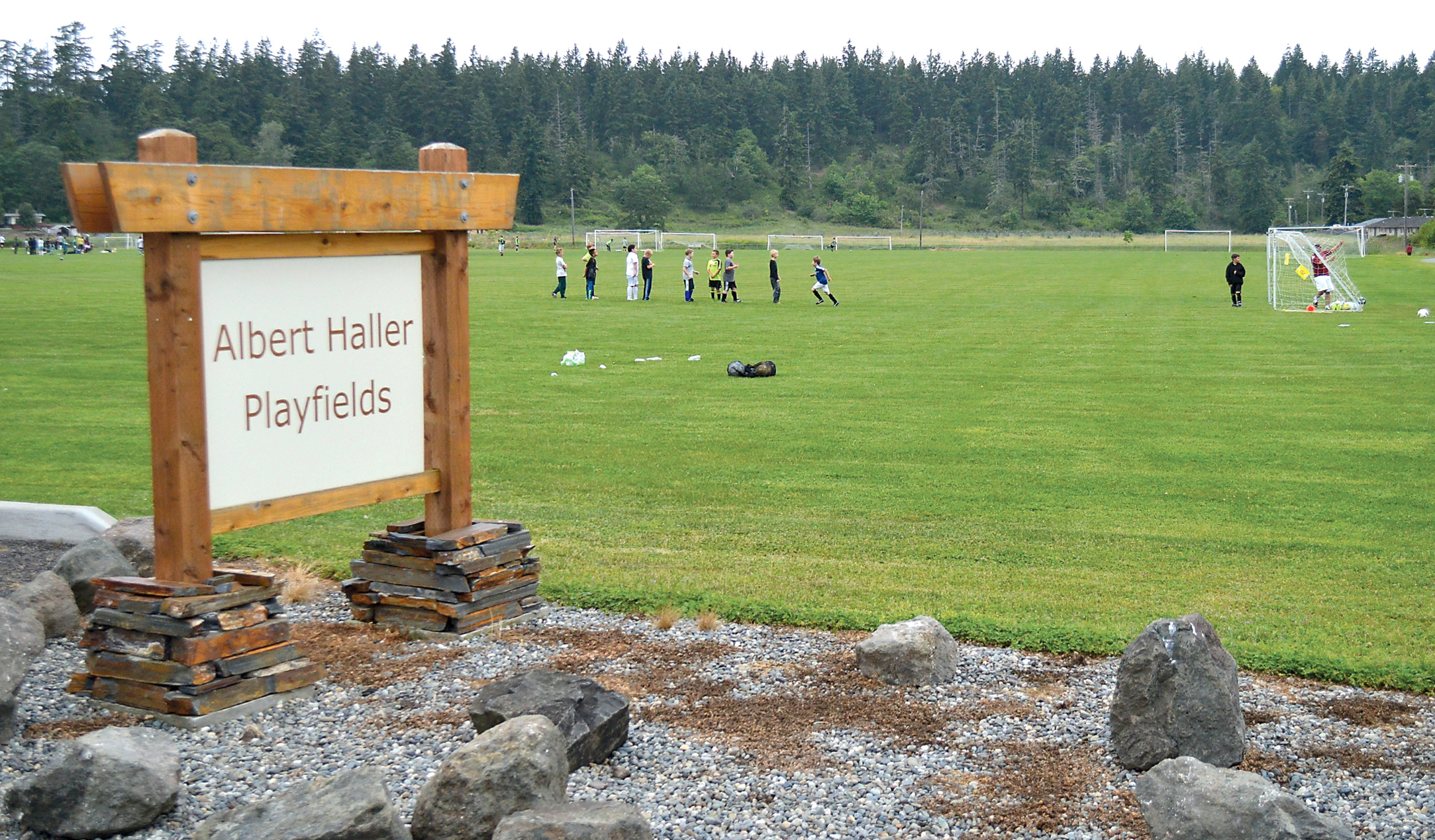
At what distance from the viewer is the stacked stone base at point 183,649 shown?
5953mm

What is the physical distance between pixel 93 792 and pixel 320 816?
3.24 feet

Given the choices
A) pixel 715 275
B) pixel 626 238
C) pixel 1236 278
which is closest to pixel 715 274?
pixel 715 275

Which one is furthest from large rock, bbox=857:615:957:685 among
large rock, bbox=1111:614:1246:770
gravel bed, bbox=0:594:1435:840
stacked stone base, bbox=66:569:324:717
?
stacked stone base, bbox=66:569:324:717

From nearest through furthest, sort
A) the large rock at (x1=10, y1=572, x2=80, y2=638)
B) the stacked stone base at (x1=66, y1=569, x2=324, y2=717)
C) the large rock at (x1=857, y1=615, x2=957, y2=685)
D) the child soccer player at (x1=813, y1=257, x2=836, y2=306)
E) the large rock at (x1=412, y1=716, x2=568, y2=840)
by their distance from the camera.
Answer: the large rock at (x1=412, y1=716, x2=568, y2=840), the stacked stone base at (x1=66, y1=569, x2=324, y2=717), the large rock at (x1=857, y1=615, x2=957, y2=685), the large rock at (x1=10, y1=572, x2=80, y2=638), the child soccer player at (x1=813, y1=257, x2=836, y2=306)

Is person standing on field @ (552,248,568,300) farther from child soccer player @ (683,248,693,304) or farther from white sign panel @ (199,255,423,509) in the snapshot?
white sign panel @ (199,255,423,509)

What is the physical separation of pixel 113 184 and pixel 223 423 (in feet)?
4.31

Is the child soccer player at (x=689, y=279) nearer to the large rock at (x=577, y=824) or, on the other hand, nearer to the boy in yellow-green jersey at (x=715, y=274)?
the boy in yellow-green jersey at (x=715, y=274)

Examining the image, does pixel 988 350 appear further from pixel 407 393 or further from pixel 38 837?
pixel 38 837

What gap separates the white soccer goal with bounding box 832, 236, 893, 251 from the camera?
111 meters

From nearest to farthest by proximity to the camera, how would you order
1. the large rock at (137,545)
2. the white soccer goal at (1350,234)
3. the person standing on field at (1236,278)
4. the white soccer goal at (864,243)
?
1. the large rock at (137,545)
2. the person standing on field at (1236,278)
3. the white soccer goal at (1350,234)
4. the white soccer goal at (864,243)

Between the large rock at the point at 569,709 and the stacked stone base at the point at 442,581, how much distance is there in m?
1.71

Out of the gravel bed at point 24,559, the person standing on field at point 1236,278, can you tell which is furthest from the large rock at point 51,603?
the person standing on field at point 1236,278

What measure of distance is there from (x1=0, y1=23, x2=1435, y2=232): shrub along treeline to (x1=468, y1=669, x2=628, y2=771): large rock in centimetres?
13183

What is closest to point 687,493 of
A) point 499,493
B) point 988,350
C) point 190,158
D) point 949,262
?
point 499,493
